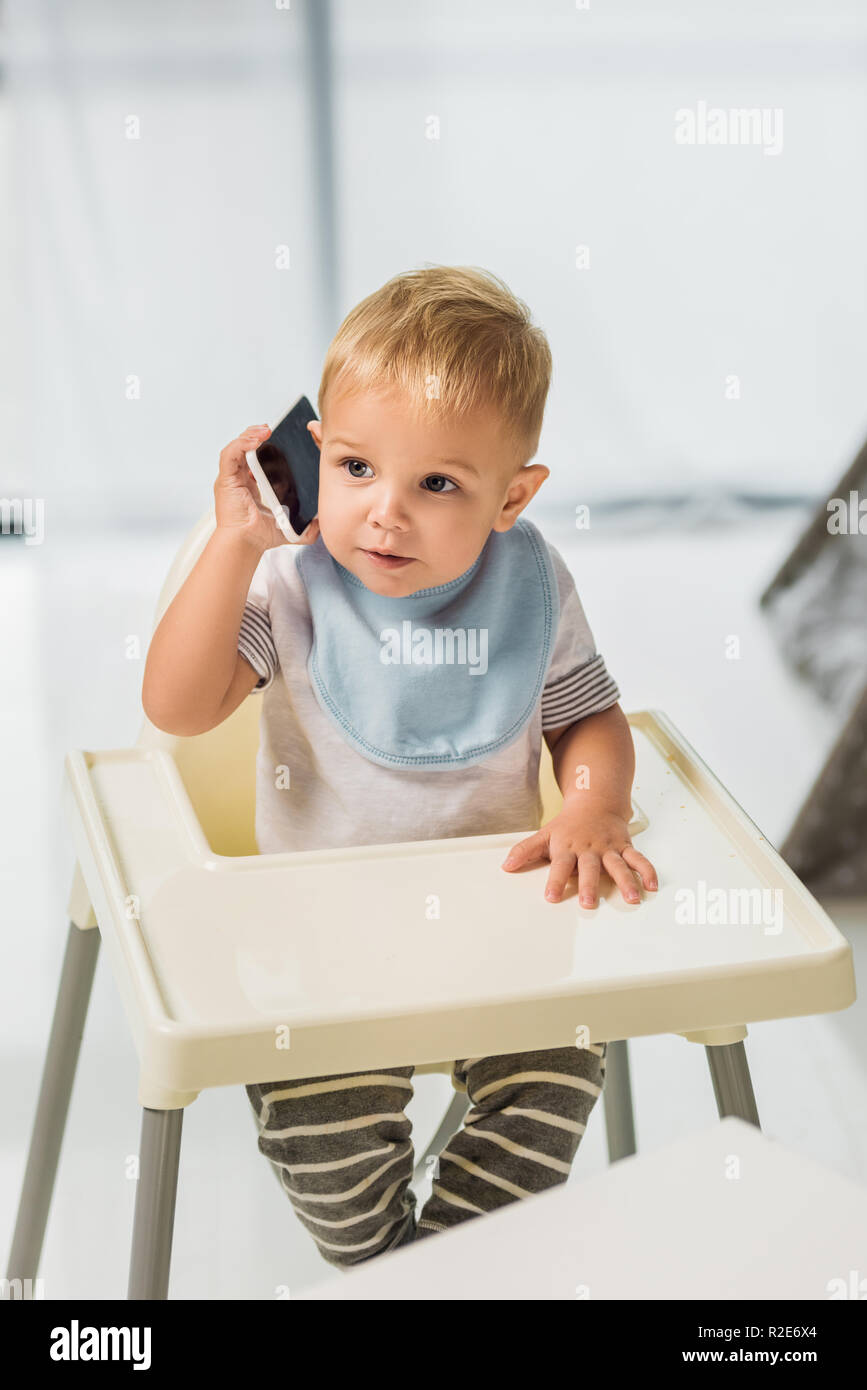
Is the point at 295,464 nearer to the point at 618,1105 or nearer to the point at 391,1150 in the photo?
the point at 391,1150

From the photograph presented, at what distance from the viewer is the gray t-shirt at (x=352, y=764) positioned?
99 centimetres

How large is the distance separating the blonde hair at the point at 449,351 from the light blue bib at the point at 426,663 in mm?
123

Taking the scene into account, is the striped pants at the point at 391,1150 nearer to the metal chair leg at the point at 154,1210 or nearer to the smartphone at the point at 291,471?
the metal chair leg at the point at 154,1210

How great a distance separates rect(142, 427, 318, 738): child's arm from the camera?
0.88m

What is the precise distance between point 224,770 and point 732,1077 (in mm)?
442

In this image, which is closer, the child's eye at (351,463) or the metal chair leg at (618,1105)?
the child's eye at (351,463)

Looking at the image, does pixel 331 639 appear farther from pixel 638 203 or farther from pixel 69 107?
pixel 638 203

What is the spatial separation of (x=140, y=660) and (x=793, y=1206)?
2469 mm

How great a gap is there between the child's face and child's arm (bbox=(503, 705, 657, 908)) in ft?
0.53

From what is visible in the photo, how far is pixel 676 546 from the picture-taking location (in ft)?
12.3

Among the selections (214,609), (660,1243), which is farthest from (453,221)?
(660,1243)

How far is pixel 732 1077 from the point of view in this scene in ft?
2.81

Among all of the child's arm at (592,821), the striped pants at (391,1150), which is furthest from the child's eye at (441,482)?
the striped pants at (391,1150)
